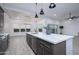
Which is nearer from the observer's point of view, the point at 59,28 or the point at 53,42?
the point at 53,42

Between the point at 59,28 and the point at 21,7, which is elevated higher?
the point at 21,7

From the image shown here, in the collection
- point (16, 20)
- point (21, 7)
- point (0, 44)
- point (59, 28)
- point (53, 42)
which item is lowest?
point (0, 44)

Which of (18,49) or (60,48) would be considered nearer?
→ (60,48)

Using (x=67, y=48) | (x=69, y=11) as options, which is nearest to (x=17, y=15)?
(x=69, y=11)

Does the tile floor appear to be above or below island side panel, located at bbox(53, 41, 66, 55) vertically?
below

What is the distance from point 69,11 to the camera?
3.47 m

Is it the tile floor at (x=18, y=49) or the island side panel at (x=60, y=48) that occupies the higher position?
the island side panel at (x=60, y=48)

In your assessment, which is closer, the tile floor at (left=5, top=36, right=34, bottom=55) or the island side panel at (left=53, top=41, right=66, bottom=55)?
the island side panel at (left=53, top=41, right=66, bottom=55)

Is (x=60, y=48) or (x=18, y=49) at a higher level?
(x=60, y=48)

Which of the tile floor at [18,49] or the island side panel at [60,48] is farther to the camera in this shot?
the tile floor at [18,49]

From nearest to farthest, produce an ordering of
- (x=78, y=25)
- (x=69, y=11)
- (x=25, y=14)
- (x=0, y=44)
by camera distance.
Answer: (x=0, y=44) → (x=69, y=11) → (x=78, y=25) → (x=25, y=14)

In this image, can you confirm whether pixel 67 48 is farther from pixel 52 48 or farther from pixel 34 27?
pixel 34 27

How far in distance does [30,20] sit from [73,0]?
4.15 m

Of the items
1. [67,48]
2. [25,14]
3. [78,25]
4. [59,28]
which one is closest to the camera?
[67,48]
